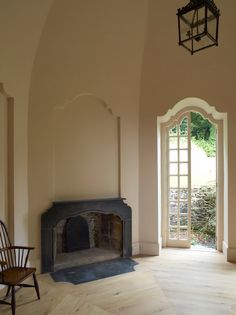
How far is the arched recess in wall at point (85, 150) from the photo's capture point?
422 centimetres

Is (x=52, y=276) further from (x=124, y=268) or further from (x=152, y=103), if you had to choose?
(x=152, y=103)

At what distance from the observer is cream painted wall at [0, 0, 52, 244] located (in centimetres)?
344

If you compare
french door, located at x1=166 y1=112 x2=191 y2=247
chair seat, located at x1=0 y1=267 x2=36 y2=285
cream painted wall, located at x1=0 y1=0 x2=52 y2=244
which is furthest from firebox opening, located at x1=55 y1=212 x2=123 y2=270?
chair seat, located at x1=0 y1=267 x2=36 y2=285

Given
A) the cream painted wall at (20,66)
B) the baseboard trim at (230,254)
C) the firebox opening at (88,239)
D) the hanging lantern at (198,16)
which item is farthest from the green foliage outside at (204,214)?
the hanging lantern at (198,16)

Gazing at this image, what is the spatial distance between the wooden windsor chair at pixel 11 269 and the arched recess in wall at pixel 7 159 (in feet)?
0.66

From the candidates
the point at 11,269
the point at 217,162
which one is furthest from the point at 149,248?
the point at 11,269

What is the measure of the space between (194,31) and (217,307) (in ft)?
8.80

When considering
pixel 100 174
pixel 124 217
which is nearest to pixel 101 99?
pixel 100 174

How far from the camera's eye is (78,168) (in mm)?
4344

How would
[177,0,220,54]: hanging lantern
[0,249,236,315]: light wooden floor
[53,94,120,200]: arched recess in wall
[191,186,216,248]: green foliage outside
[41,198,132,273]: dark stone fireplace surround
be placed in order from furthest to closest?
[191,186,216,248]: green foliage outside
[53,94,120,200]: arched recess in wall
[41,198,132,273]: dark stone fireplace surround
[0,249,236,315]: light wooden floor
[177,0,220,54]: hanging lantern

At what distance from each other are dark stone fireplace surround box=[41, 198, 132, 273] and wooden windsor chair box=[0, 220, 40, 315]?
384mm

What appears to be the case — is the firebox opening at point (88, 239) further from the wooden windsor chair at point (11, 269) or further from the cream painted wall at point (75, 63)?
the wooden windsor chair at point (11, 269)

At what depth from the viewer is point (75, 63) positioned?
4.17 meters

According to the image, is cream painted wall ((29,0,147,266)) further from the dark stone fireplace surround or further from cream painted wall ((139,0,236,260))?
cream painted wall ((139,0,236,260))
